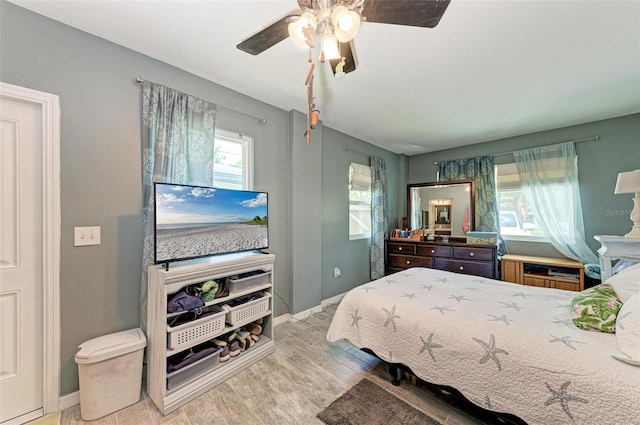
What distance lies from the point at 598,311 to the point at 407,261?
107 inches

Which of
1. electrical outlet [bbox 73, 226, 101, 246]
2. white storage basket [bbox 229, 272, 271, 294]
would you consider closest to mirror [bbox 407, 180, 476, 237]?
white storage basket [bbox 229, 272, 271, 294]

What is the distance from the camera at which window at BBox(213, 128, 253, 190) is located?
2.36 m

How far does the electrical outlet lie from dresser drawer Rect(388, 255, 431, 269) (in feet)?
12.7

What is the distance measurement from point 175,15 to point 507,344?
277 centimetres

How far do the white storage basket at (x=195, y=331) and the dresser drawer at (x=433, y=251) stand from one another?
3.18 metres

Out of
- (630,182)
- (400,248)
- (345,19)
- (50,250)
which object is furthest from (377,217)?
(50,250)

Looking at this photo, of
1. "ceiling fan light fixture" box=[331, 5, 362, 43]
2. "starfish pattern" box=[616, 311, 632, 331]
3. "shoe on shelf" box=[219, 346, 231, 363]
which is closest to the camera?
"ceiling fan light fixture" box=[331, 5, 362, 43]

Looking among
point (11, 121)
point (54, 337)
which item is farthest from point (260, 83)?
point (54, 337)

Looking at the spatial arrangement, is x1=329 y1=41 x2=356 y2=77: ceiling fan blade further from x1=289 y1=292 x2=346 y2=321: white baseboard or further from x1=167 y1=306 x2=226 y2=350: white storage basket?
x1=289 y1=292 x2=346 y2=321: white baseboard

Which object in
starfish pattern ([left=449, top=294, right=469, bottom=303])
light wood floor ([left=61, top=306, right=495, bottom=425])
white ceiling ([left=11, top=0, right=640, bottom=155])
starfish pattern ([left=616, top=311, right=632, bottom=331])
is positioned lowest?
light wood floor ([left=61, top=306, right=495, bottom=425])

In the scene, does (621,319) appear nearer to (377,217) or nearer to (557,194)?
(557,194)

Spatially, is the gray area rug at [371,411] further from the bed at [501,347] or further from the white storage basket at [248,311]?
the white storage basket at [248,311]

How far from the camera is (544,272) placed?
3.17 m

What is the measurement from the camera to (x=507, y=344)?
131cm
